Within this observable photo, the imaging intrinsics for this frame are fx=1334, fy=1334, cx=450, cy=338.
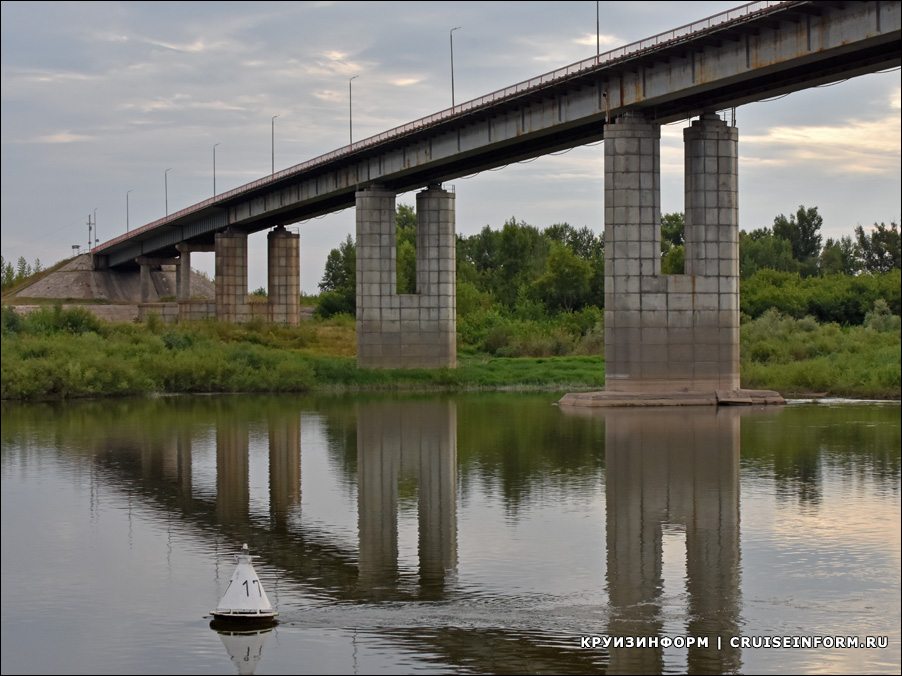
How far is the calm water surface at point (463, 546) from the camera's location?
14938 mm

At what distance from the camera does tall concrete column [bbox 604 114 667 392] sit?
5300 cm

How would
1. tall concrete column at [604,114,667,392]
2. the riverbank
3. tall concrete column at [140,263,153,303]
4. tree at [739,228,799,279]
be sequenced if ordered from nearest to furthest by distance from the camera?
tall concrete column at [604,114,667,392], the riverbank, tree at [739,228,799,279], tall concrete column at [140,263,153,303]

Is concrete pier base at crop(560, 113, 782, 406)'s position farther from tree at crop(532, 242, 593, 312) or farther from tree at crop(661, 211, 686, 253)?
tree at crop(661, 211, 686, 253)

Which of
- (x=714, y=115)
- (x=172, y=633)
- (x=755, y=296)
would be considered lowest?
(x=172, y=633)

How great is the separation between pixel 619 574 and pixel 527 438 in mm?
19459

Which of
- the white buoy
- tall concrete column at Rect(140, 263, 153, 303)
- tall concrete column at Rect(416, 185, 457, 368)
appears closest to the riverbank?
tall concrete column at Rect(416, 185, 457, 368)

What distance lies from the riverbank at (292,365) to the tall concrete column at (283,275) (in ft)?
88.0

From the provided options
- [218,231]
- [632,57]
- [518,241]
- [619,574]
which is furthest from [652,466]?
[518,241]

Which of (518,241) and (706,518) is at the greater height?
(518,241)

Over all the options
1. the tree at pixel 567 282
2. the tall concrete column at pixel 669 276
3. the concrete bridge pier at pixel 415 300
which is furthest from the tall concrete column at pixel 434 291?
the tree at pixel 567 282

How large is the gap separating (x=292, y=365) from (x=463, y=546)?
44876 millimetres

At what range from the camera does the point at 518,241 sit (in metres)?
142

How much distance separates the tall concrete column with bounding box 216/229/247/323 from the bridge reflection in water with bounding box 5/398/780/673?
5812 centimetres

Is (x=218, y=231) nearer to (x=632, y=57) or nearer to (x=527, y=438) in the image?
Answer: (x=632, y=57)
